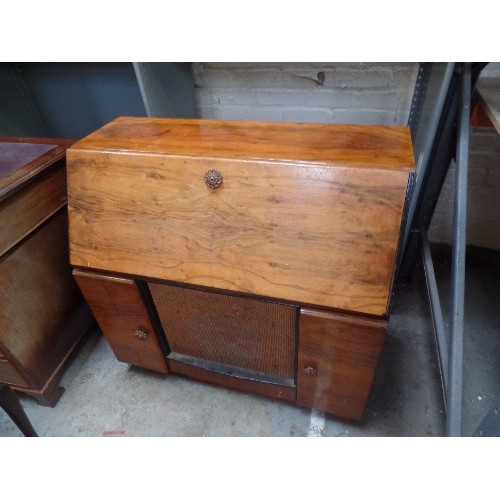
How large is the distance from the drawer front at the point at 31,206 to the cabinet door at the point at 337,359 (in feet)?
3.13

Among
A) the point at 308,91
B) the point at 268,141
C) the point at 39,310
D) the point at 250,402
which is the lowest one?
the point at 250,402

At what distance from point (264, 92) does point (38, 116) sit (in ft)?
4.45

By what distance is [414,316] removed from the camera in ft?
5.44

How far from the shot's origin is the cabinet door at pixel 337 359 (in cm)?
90

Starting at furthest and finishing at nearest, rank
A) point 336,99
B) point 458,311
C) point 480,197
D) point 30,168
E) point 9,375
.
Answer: point 480,197 < point 336,99 < point 9,375 < point 30,168 < point 458,311

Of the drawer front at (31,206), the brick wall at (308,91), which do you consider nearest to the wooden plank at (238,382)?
the drawer front at (31,206)

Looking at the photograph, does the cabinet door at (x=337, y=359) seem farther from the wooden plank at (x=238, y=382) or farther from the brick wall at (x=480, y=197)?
the brick wall at (x=480, y=197)

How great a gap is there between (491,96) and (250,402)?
4.39 ft

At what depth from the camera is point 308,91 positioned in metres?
1.64

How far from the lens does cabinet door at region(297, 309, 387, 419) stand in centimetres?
90

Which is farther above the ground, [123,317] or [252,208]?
[252,208]

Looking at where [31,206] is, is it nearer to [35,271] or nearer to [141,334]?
[35,271]

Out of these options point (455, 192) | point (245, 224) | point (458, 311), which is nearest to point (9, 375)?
point (245, 224)

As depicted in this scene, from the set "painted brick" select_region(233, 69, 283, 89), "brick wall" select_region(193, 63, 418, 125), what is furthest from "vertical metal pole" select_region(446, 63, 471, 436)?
"painted brick" select_region(233, 69, 283, 89)
